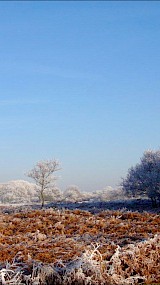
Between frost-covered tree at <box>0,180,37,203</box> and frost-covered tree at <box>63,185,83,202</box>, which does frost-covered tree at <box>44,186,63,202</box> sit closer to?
frost-covered tree at <box>63,185,83,202</box>

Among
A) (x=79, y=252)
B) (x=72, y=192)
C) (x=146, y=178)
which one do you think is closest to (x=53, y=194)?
(x=72, y=192)

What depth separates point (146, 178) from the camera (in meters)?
44.8

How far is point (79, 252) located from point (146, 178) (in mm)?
36937

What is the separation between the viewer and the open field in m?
7.52

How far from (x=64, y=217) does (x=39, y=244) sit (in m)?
4.59

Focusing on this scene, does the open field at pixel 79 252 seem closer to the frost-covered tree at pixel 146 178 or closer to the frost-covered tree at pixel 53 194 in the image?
the frost-covered tree at pixel 146 178

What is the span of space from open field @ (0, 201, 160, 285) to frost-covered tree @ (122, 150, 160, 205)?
2934 centimetres

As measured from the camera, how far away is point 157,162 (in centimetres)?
4762

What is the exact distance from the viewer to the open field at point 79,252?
7.52 metres

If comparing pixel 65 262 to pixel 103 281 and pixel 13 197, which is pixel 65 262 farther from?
pixel 13 197

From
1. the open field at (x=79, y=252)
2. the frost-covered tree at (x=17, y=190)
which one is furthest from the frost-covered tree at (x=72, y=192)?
the open field at (x=79, y=252)

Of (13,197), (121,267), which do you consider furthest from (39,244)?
(13,197)

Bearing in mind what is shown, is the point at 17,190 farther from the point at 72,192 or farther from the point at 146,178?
the point at 146,178

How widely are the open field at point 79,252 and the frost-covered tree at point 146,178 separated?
29335mm
